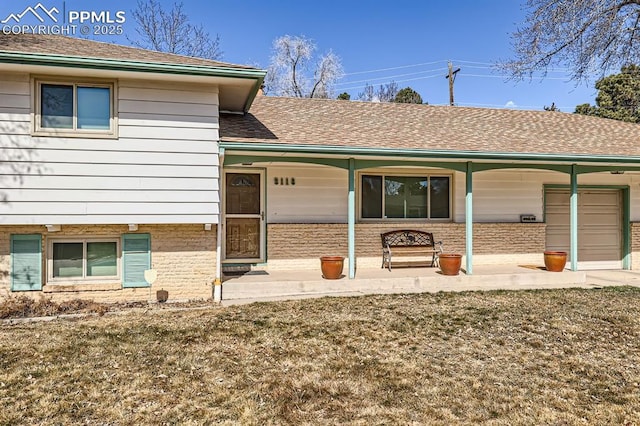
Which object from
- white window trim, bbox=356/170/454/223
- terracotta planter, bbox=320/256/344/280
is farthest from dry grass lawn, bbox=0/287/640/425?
white window trim, bbox=356/170/454/223

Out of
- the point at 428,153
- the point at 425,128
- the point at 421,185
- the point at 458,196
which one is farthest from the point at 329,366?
the point at 425,128

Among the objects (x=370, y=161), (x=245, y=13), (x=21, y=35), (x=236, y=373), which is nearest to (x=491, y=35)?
(x=245, y=13)

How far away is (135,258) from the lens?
7484mm

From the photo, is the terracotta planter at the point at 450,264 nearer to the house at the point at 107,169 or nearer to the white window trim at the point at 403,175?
the white window trim at the point at 403,175

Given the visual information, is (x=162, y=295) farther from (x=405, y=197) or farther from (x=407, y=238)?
(x=405, y=197)

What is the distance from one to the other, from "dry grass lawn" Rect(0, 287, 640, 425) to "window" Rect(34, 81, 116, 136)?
295cm

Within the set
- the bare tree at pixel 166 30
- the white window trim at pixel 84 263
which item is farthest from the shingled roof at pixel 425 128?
the bare tree at pixel 166 30

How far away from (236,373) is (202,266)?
146 inches

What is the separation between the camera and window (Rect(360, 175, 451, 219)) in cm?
1043

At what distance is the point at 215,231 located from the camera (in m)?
7.82

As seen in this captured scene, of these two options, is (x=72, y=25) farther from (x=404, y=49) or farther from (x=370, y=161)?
(x=404, y=49)

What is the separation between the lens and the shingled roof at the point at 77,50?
269 inches

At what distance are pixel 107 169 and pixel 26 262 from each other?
1958mm

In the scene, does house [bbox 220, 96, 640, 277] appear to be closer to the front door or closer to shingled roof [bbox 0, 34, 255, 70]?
the front door
